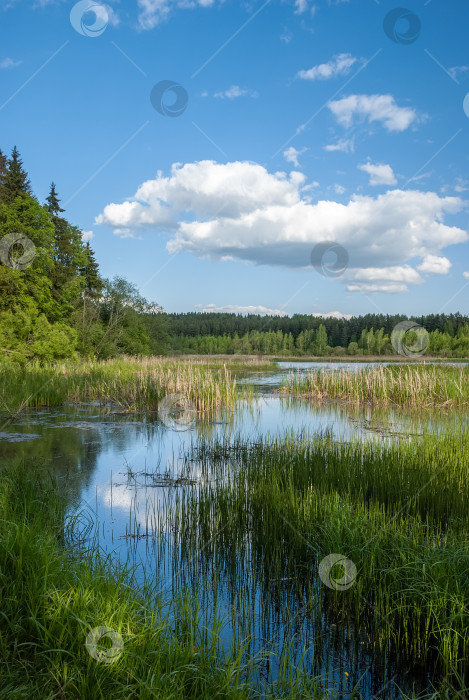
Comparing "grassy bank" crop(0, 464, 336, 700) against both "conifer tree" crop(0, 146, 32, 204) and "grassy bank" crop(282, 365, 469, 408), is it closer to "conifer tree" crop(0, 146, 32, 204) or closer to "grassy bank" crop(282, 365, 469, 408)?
"grassy bank" crop(282, 365, 469, 408)

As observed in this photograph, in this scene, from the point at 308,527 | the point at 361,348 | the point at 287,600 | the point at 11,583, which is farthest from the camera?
the point at 361,348

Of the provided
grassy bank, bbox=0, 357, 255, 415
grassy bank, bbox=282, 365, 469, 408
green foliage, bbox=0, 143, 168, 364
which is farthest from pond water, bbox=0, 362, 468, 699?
green foliage, bbox=0, 143, 168, 364

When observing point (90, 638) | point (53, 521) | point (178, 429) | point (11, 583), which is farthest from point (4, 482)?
point (178, 429)

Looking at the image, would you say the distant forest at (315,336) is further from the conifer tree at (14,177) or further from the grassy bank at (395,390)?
the grassy bank at (395,390)

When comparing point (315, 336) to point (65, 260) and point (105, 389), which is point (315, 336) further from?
point (105, 389)

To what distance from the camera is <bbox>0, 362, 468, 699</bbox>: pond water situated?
3.36 m

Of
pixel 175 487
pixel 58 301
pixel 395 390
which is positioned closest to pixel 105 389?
pixel 395 390

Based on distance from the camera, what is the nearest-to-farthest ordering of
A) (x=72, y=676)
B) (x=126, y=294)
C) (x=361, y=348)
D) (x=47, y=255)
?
(x=72, y=676)
(x=47, y=255)
(x=126, y=294)
(x=361, y=348)

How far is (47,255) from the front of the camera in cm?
2678

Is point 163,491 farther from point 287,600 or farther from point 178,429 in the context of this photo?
point 178,429

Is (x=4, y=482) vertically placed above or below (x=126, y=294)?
below

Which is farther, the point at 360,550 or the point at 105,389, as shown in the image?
the point at 105,389

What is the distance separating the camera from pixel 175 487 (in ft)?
22.6

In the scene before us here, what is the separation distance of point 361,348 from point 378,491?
8695cm
